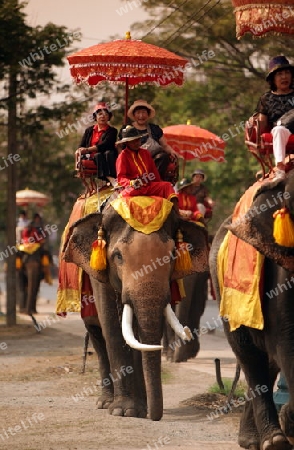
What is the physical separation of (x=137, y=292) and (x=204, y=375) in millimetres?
4120

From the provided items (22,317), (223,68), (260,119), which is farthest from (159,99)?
(260,119)

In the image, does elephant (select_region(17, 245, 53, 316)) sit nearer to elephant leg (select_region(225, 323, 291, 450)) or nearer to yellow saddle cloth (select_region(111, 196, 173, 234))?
yellow saddle cloth (select_region(111, 196, 173, 234))

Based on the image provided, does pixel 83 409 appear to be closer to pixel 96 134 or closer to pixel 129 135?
pixel 129 135

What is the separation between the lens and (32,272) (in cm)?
2466

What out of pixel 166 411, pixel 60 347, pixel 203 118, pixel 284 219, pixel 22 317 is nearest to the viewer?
pixel 284 219

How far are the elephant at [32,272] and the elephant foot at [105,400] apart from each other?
11500mm

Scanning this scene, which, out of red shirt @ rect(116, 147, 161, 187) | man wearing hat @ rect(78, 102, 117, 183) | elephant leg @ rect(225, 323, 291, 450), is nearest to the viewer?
elephant leg @ rect(225, 323, 291, 450)

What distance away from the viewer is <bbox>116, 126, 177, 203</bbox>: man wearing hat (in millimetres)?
11305

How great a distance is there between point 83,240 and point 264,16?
3.52 m

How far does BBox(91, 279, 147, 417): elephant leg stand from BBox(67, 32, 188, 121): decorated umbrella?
2130 millimetres

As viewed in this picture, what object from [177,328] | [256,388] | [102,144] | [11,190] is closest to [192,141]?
[11,190]

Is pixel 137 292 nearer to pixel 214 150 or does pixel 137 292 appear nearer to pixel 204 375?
pixel 204 375

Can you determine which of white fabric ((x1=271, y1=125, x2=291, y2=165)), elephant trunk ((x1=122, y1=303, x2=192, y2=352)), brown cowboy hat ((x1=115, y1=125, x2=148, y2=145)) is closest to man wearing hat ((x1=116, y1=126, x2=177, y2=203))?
brown cowboy hat ((x1=115, y1=125, x2=148, y2=145))

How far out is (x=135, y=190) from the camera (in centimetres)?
1122
